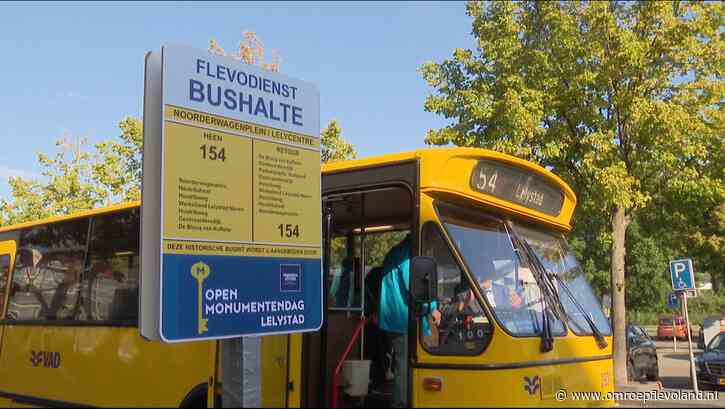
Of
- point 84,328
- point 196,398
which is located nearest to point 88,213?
point 84,328

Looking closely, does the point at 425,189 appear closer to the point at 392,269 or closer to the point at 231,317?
the point at 392,269

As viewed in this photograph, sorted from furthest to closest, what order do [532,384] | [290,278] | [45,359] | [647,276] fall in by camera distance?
[647,276]
[45,359]
[532,384]
[290,278]

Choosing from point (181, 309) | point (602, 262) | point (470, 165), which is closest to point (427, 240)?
point (470, 165)

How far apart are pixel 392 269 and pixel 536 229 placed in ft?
4.54

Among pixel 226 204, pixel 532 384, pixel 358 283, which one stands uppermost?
pixel 226 204

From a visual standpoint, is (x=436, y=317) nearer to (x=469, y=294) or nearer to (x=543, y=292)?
(x=469, y=294)

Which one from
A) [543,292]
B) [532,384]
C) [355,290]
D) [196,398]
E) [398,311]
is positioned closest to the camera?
[532,384]

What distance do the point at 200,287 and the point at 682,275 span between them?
528 inches

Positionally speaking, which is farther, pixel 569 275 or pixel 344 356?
pixel 569 275

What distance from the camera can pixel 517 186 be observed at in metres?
6.07

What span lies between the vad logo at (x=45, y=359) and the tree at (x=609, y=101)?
1032 centimetres

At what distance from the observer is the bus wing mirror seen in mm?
4754

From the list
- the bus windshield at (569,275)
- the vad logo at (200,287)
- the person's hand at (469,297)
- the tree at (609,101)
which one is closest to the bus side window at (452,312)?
the person's hand at (469,297)

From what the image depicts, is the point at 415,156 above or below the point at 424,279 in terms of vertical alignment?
above
